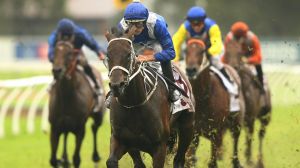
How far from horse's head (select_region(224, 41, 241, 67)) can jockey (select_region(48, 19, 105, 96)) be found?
180cm

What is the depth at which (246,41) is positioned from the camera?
1200cm

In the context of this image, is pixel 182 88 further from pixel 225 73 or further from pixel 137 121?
pixel 225 73

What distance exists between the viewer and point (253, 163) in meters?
11.0

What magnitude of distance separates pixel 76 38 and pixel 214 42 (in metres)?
2.25

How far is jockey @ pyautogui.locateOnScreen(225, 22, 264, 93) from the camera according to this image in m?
11.8

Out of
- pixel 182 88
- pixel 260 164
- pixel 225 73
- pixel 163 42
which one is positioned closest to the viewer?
pixel 163 42

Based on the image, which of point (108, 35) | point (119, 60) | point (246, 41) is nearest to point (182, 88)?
point (108, 35)

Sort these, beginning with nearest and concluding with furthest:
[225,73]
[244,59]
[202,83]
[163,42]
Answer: [163,42], [202,83], [225,73], [244,59]

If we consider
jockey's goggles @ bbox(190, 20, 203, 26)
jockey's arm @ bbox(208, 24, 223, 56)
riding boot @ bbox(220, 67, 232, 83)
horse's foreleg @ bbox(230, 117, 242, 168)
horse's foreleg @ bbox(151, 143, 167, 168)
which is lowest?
horse's foreleg @ bbox(151, 143, 167, 168)

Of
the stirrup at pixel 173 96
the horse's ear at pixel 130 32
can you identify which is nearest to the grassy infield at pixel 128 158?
the stirrup at pixel 173 96

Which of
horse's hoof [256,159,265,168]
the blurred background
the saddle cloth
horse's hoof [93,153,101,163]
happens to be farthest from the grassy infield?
the saddle cloth

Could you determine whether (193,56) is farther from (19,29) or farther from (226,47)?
(19,29)

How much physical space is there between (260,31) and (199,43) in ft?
101

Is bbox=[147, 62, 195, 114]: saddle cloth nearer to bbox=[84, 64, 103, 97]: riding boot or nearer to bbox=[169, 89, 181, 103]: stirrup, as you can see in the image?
bbox=[169, 89, 181, 103]: stirrup
